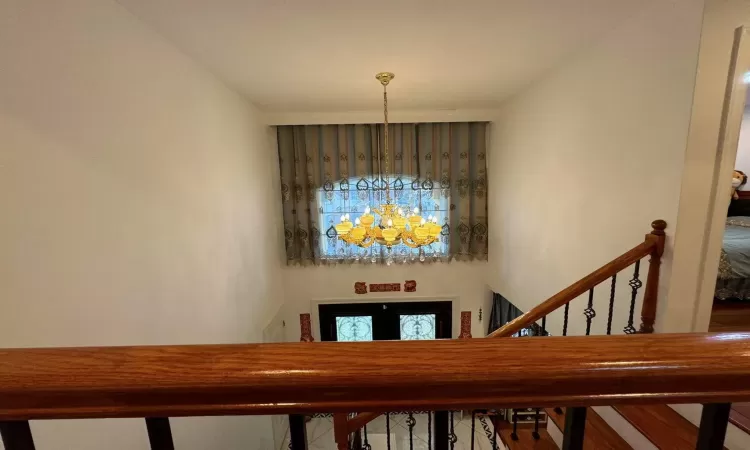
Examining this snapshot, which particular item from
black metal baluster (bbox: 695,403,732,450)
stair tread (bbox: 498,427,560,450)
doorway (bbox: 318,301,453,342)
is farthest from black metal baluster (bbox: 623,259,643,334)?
doorway (bbox: 318,301,453,342)

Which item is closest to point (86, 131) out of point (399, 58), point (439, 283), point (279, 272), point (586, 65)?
point (399, 58)

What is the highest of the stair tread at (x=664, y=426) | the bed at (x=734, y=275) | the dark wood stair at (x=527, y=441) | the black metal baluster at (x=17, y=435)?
the black metal baluster at (x=17, y=435)

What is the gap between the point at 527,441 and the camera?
1.97 meters

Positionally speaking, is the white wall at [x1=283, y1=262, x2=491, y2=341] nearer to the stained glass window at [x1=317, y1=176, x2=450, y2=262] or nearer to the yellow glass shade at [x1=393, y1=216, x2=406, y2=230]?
the stained glass window at [x1=317, y1=176, x2=450, y2=262]

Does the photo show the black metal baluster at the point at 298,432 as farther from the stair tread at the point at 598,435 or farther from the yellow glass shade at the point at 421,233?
the yellow glass shade at the point at 421,233

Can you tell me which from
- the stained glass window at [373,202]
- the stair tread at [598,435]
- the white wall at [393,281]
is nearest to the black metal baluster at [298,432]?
the stair tread at [598,435]

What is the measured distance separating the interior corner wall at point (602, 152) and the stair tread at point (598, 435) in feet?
2.12

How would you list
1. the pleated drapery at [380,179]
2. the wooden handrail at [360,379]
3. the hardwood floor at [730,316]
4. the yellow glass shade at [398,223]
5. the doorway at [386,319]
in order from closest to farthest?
1. the wooden handrail at [360,379]
2. the hardwood floor at [730,316]
3. the yellow glass shade at [398,223]
4. the pleated drapery at [380,179]
5. the doorway at [386,319]

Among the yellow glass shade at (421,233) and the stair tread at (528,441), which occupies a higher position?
the yellow glass shade at (421,233)

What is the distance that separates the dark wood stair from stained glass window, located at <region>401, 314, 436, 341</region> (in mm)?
3016

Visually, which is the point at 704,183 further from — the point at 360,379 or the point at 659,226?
the point at 360,379

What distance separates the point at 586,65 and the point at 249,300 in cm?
375

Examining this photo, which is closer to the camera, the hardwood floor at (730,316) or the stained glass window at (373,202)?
the hardwood floor at (730,316)

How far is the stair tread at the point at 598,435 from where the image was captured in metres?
1.75
